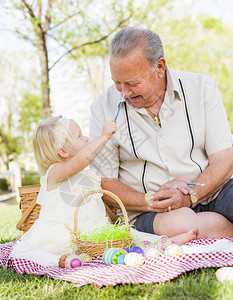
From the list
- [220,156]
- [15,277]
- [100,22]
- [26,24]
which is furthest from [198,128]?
[100,22]

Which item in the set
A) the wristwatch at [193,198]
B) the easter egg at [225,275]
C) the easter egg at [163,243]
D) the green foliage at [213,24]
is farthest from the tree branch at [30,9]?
the green foliage at [213,24]

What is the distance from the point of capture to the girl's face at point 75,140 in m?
2.67

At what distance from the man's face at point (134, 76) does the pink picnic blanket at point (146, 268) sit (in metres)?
1.09

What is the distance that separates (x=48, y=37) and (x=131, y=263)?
7969 mm

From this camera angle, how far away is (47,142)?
2641mm

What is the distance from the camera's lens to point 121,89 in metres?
2.63

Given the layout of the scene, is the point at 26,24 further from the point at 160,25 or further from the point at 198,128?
the point at 198,128

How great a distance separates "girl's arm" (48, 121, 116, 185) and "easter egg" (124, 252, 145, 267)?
0.73 metres

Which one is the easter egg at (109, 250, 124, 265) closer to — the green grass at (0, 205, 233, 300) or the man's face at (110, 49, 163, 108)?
the green grass at (0, 205, 233, 300)

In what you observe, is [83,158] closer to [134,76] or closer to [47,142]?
[47,142]

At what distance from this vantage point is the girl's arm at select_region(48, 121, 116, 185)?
246 centimetres

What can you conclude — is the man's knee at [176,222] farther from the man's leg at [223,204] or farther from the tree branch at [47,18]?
the tree branch at [47,18]

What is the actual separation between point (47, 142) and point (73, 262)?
905mm

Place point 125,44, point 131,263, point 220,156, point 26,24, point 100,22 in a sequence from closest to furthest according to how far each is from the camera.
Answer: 1. point 131,263
2. point 125,44
3. point 220,156
4. point 26,24
5. point 100,22
